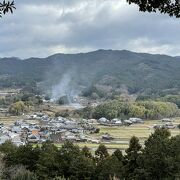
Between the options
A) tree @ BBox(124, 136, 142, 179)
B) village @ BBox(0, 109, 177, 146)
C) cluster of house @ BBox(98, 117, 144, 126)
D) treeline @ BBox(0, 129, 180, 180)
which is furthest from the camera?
cluster of house @ BBox(98, 117, 144, 126)

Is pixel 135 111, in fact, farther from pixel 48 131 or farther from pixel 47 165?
pixel 47 165

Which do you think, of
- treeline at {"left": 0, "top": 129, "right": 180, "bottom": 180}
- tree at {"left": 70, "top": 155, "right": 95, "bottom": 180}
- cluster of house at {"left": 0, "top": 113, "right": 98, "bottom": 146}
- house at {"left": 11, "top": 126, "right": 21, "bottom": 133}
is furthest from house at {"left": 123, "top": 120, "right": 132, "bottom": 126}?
tree at {"left": 70, "top": 155, "right": 95, "bottom": 180}

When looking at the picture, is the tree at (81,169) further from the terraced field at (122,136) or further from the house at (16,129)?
the house at (16,129)

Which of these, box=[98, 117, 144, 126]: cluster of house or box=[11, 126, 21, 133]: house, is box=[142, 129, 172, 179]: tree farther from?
box=[98, 117, 144, 126]: cluster of house

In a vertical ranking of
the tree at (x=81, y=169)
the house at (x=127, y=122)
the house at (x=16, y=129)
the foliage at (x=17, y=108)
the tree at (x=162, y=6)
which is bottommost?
the house at (x=127, y=122)

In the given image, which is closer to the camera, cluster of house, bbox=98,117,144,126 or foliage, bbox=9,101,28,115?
cluster of house, bbox=98,117,144,126

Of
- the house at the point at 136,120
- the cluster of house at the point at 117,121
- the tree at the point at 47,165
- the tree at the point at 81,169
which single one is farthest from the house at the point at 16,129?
the tree at the point at 81,169

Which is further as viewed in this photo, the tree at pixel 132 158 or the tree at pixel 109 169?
the tree at pixel 132 158

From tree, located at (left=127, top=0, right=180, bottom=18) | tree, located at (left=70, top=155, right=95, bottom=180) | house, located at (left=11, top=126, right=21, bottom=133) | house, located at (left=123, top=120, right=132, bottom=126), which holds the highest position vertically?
tree, located at (left=127, top=0, right=180, bottom=18)
